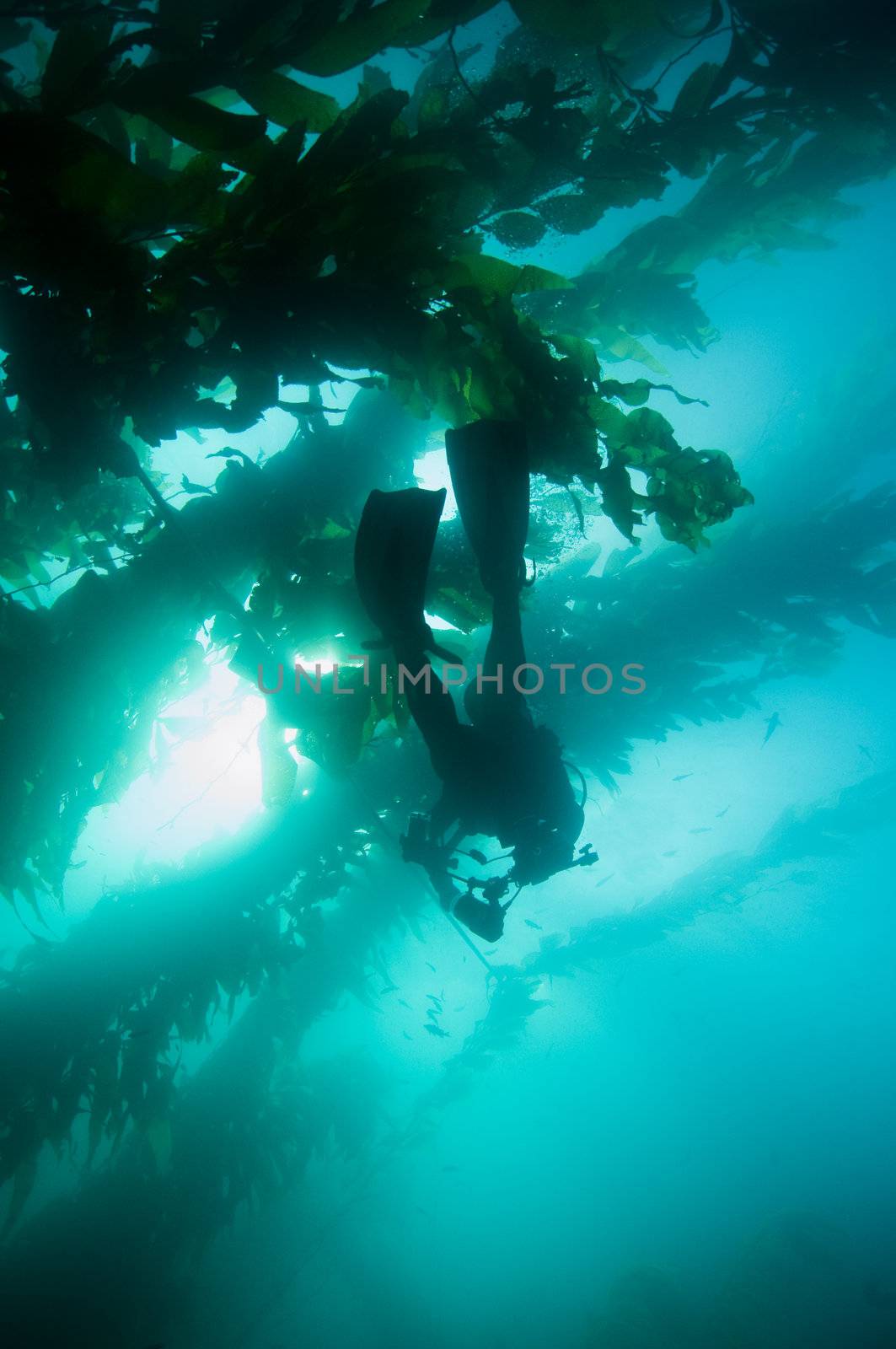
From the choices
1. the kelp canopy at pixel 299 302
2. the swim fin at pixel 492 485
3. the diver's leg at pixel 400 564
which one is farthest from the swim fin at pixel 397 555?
the kelp canopy at pixel 299 302

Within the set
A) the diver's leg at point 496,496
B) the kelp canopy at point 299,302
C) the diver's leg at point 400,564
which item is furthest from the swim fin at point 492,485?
the kelp canopy at point 299,302

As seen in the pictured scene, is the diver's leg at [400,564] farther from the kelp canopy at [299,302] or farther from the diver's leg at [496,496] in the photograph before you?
the kelp canopy at [299,302]

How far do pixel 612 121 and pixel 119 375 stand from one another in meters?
3.12

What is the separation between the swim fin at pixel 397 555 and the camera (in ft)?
6.15

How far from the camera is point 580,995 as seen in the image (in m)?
32.6

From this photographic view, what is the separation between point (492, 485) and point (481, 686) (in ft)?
2.86

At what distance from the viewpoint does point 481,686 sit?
234 centimetres

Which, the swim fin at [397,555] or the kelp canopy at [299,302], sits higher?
the kelp canopy at [299,302]

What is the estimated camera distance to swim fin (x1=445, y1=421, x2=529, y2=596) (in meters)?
1.79

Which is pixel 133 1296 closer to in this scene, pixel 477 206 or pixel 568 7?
pixel 477 206

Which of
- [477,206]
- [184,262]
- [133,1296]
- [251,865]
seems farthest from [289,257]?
[133,1296]

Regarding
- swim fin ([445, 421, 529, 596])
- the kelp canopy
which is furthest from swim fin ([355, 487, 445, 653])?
the kelp canopy

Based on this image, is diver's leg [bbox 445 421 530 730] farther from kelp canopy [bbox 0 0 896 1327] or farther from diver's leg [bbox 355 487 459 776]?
kelp canopy [bbox 0 0 896 1327]

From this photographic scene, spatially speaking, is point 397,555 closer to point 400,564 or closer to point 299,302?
point 400,564
